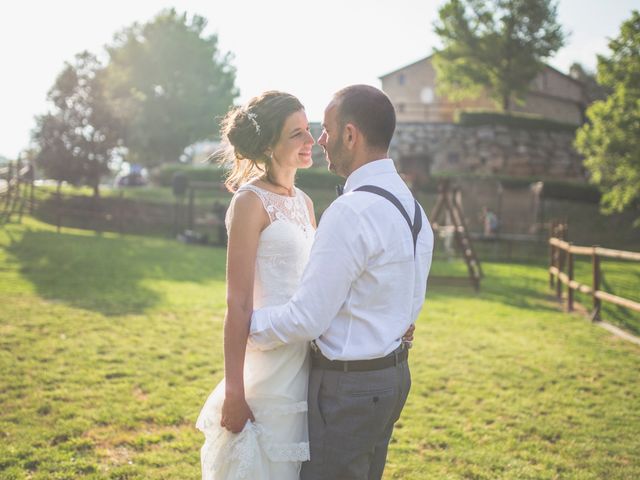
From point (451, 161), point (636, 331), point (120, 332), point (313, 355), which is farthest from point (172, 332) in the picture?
point (451, 161)

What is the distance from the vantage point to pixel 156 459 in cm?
423

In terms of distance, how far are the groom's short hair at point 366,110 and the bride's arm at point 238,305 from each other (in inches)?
22.5

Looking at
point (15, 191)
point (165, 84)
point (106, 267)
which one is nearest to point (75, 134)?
point (15, 191)

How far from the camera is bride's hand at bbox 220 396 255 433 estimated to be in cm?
220

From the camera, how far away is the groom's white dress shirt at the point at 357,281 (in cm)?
196

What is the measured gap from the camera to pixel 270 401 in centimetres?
227

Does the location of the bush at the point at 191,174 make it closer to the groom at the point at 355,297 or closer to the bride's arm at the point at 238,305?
the bride's arm at the point at 238,305

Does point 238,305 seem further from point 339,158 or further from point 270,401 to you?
point 339,158

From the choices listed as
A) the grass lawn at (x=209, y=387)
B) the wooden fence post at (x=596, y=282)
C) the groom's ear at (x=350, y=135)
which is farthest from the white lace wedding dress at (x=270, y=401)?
the wooden fence post at (x=596, y=282)

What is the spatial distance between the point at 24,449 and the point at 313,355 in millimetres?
3252

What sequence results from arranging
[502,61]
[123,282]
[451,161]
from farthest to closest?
[502,61], [451,161], [123,282]

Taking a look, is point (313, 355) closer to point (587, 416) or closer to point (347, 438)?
point (347, 438)

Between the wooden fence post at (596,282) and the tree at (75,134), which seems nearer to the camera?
the wooden fence post at (596,282)

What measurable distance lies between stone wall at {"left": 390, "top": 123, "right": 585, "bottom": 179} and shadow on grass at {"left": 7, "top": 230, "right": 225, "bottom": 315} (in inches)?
836
